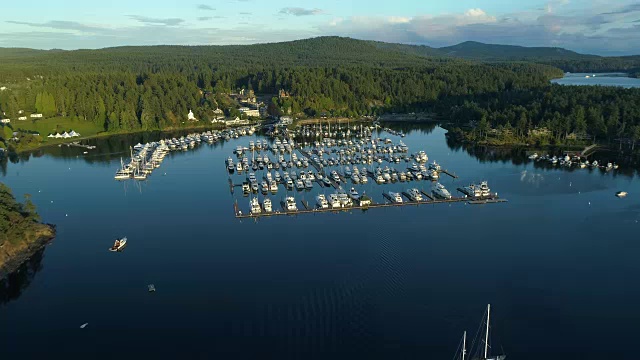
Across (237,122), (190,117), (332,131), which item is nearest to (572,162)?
(332,131)

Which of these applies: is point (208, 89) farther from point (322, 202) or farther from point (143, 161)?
point (322, 202)

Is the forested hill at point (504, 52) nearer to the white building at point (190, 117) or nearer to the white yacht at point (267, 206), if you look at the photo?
the white building at point (190, 117)

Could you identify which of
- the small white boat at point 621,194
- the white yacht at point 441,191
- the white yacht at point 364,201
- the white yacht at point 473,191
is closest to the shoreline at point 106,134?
the white yacht at point 364,201

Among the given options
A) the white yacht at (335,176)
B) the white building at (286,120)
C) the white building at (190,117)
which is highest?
the white building at (190,117)

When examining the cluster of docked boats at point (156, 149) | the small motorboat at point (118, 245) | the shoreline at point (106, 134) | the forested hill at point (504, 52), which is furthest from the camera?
the forested hill at point (504, 52)

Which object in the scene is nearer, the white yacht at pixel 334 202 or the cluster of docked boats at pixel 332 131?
the white yacht at pixel 334 202

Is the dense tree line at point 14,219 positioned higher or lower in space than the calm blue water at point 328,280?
higher

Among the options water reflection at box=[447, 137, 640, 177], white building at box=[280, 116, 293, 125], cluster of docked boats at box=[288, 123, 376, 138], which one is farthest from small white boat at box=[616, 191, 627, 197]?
white building at box=[280, 116, 293, 125]
